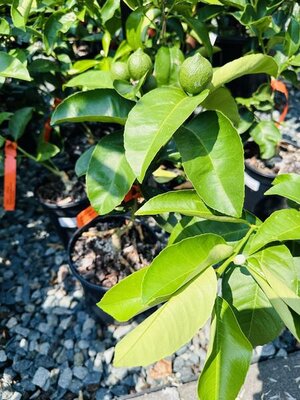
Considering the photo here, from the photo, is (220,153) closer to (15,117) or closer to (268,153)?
(268,153)

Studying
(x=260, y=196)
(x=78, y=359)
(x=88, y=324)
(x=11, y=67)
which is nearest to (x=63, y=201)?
(x=88, y=324)

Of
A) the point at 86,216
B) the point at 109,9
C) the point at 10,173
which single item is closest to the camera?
the point at 109,9

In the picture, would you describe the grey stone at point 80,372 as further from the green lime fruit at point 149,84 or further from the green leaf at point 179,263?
the green lime fruit at point 149,84

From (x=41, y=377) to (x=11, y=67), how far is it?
3.61ft

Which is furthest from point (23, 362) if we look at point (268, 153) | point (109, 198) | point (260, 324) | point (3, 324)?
point (268, 153)

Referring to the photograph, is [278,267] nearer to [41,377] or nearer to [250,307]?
[250,307]

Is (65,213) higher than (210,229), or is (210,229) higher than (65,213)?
(210,229)

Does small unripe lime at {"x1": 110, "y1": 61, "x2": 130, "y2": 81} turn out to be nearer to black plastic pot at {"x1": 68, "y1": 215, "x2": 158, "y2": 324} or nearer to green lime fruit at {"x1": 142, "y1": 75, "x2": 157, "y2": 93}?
green lime fruit at {"x1": 142, "y1": 75, "x2": 157, "y2": 93}

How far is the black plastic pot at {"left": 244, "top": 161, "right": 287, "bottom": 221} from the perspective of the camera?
6.12 ft

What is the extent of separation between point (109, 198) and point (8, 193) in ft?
2.63

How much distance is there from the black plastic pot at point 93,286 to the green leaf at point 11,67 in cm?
68

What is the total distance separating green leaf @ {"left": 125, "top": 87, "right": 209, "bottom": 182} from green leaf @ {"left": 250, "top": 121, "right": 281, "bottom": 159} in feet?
2.78

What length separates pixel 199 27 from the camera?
4.22ft

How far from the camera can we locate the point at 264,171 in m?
1.87
